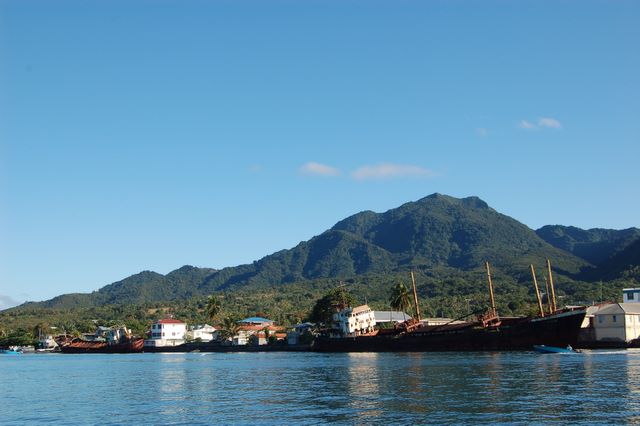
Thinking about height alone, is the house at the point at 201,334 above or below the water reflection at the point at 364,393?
above

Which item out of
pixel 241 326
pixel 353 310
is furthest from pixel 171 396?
pixel 241 326

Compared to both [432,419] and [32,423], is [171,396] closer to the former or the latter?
[32,423]

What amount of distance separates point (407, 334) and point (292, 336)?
4640cm

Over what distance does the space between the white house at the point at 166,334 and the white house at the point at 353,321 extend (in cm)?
5653

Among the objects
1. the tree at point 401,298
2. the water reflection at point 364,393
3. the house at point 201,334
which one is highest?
the tree at point 401,298

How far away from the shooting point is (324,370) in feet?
256

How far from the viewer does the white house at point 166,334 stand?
7343 inches

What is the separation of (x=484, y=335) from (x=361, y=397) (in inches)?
2659

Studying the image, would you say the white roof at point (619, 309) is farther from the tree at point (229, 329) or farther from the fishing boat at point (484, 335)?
the tree at point (229, 329)

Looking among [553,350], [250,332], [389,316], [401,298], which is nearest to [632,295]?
Answer: [553,350]

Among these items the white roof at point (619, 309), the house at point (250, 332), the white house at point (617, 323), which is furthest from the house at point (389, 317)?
the white roof at point (619, 309)

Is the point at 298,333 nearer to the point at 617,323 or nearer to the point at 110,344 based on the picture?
the point at 110,344

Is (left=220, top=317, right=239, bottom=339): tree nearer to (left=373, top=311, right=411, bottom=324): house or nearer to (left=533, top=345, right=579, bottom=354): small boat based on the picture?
(left=373, top=311, right=411, bottom=324): house

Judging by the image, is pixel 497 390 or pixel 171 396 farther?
pixel 171 396
